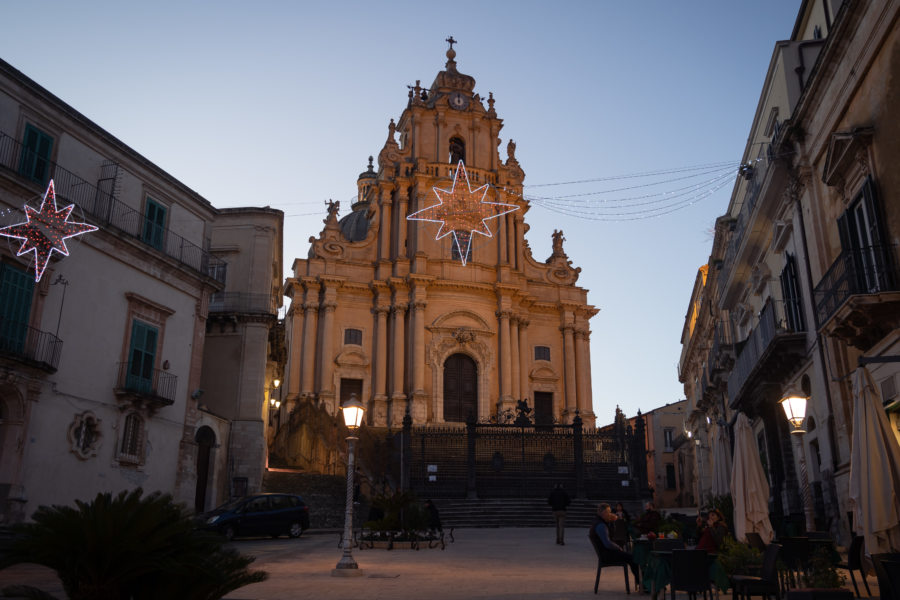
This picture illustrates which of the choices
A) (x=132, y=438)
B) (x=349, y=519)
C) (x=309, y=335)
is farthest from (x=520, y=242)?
(x=349, y=519)

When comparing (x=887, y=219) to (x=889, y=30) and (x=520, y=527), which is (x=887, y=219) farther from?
(x=520, y=527)

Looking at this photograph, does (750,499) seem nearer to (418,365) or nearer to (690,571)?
(690,571)

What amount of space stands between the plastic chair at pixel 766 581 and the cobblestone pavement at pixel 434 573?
2024mm

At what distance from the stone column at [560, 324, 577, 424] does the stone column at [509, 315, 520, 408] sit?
1950 mm

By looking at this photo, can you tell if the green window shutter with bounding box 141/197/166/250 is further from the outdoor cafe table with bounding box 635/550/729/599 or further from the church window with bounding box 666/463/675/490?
the church window with bounding box 666/463/675/490

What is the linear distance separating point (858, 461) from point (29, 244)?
17332 millimetres

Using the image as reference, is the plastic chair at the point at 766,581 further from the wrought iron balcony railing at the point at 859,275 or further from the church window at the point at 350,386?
the church window at the point at 350,386

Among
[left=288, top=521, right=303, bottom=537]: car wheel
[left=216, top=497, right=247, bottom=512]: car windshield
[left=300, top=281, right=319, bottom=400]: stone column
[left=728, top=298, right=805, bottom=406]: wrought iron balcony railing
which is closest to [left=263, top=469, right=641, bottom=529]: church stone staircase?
[left=288, top=521, right=303, bottom=537]: car wheel

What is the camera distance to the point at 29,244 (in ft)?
60.1

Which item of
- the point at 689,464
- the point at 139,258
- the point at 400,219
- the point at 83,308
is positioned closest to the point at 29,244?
the point at 83,308

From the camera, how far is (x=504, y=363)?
39.8 m

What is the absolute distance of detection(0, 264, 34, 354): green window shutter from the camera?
17.9 meters

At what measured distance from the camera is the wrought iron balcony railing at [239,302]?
99.5 ft

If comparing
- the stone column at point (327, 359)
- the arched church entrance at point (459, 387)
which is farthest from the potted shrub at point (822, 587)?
the arched church entrance at point (459, 387)
